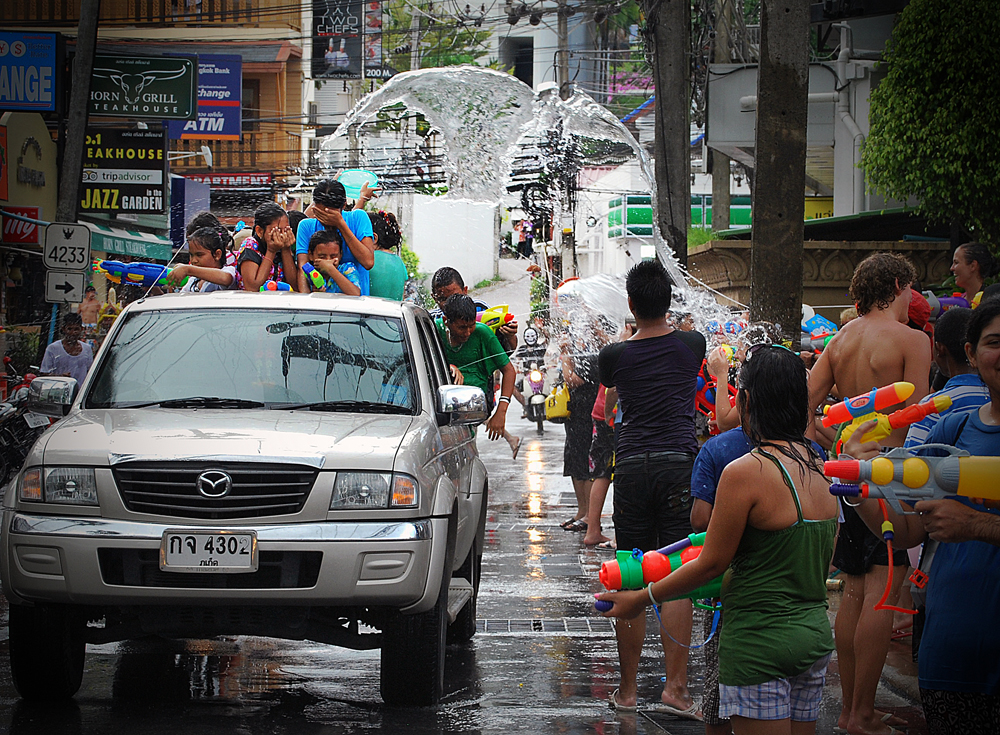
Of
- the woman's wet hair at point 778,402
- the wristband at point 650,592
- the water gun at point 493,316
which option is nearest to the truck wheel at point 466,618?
the wristband at point 650,592

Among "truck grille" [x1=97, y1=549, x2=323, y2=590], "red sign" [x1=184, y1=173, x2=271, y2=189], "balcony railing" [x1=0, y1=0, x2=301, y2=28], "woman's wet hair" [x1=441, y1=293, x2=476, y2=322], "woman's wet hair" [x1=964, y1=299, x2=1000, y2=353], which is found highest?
"balcony railing" [x1=0, y1=0, x2=301, y2=28]

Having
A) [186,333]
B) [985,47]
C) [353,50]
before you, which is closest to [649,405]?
[186,333]

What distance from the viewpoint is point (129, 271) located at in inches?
1021

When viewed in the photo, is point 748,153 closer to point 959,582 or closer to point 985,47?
point 985,47

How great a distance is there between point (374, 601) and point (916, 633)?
234 cm

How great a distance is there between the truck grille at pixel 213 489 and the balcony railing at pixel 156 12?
17.8 meters

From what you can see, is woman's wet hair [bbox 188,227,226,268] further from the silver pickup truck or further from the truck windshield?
the silver pickup truck

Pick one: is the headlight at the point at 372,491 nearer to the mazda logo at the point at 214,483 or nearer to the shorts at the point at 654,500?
the mazda logo at the point at 214,483

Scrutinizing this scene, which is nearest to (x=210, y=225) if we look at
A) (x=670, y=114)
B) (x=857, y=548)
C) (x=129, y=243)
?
(x=857, y=548)

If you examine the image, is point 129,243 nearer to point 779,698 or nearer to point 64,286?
point 64,286

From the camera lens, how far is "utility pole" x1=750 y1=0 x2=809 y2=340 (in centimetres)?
876

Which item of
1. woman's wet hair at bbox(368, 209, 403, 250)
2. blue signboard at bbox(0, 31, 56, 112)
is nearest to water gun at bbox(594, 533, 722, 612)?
woman's wet hair at bbox(368, 209, 403, 250)

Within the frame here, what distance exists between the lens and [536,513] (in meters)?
13.2

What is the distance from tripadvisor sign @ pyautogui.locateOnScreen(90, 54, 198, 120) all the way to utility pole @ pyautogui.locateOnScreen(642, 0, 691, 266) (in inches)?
329
